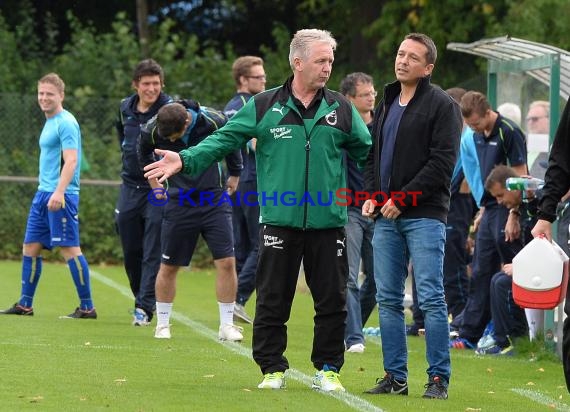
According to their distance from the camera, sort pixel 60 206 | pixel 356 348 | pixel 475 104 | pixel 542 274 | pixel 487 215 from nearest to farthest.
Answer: pixel 542 274 < pixel 356 348 < pixel 475 104 < pixel 487 215 < pixel 60 206

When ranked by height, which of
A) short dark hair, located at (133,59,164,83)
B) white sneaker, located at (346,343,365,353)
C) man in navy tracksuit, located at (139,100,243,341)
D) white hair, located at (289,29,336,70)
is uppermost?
white hair, located at (289,29,336,70)

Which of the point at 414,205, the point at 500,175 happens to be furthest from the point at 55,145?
the point at 414,205

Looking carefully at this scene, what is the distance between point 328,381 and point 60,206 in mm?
4878

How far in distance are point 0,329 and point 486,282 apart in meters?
4.16

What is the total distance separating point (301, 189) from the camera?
8023 mm

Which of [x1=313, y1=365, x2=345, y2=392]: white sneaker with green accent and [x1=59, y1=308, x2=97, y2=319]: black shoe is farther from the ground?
[x1=313, y1=365, x2=345, y2=392]: white sneaker with green accent

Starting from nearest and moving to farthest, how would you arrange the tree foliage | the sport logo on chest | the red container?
the red container
the sport logo on chest
the tree foliage

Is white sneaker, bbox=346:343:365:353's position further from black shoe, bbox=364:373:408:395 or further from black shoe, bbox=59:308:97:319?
black shoe, bbox=59:308:97:319

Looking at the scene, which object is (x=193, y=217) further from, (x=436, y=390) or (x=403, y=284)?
(x=436, y=390)

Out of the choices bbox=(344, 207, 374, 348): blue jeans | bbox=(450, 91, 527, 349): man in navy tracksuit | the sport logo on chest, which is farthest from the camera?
bbox=(450, 91, 527, 349): man in navy tracksuit

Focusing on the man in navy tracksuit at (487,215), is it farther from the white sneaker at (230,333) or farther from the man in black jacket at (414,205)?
the man in black jacket at (414,205)

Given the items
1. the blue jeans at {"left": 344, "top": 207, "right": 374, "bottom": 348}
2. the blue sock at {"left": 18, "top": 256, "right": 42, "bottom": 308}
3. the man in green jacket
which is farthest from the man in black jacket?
the blue sock at {"left": 18, "top": 256, "right": 42, "bottom": 308}

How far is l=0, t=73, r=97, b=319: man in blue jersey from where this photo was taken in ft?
40.8

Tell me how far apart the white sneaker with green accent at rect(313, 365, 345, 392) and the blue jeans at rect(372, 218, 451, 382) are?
330mm
